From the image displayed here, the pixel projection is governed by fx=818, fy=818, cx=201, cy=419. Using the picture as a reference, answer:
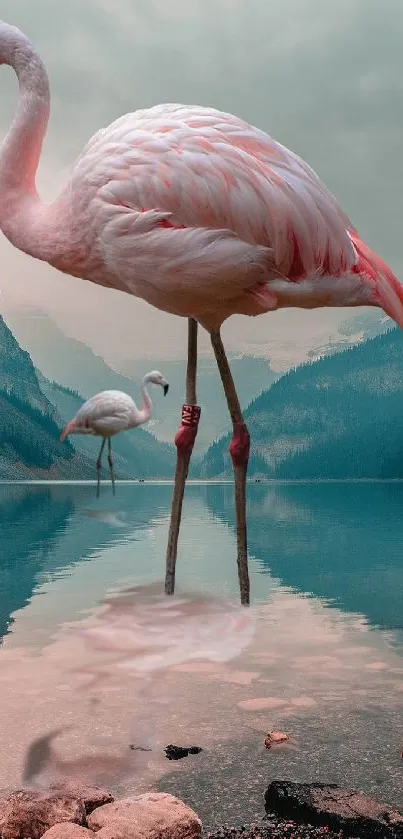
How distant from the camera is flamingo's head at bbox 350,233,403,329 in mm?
5559

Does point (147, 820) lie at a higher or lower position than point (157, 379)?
lower

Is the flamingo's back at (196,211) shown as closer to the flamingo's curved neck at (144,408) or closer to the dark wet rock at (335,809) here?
the dark wet rock at (335,809)

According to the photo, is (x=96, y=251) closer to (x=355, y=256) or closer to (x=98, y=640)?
(x=355, y=256)

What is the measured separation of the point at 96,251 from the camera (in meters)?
5.45

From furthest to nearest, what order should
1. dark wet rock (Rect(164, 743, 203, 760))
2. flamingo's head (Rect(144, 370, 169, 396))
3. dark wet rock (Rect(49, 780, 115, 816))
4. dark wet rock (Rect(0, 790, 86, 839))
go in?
flamingo's head (Rect(144, 370, 169, 396)) → dark wet rock (Rect(164, 743, 203, 760)) → dark wet rock (Rect(49, 780, 115, 816)) → dark wet rock (Rect(0, 790, 86, 839))

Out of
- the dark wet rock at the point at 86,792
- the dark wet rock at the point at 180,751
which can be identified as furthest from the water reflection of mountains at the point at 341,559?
the dark wet rock at the point at 86,792

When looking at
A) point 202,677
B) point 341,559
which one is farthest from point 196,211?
point 341,559

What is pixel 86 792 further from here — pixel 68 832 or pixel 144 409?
pixel 144 409

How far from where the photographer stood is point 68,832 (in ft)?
9.34

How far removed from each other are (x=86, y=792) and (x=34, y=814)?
229mm

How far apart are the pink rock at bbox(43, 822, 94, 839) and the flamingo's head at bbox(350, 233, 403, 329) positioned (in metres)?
3.84

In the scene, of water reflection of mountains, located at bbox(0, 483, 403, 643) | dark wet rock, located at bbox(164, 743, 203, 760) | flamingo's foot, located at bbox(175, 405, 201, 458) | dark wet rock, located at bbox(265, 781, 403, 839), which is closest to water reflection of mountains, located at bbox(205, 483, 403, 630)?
water reflection of mountains, located at bbox(0, 483, 403, 643)

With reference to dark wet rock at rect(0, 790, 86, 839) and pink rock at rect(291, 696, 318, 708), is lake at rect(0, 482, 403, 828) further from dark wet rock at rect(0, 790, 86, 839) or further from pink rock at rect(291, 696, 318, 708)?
dark wet rock at rect(0, 790, 86, 839)

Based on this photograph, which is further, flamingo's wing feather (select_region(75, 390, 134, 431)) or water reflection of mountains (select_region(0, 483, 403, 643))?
flamingo's wing feather (select_region(75, 390, 134, 431))
